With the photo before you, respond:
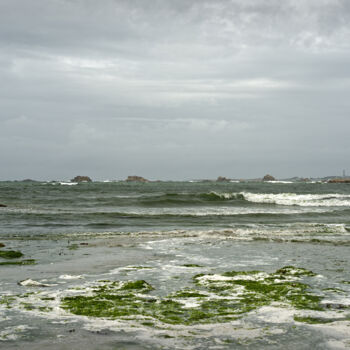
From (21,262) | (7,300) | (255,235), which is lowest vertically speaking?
(255,235)

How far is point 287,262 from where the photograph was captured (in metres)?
10.8

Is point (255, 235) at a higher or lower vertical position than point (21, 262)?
lower

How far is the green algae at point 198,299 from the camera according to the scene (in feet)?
19.9

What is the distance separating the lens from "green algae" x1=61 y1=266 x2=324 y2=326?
6.05 m

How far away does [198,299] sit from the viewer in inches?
271

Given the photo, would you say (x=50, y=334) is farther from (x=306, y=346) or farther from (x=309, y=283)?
(x=309, y=283)

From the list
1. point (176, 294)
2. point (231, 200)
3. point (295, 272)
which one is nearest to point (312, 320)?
point (176, 294)

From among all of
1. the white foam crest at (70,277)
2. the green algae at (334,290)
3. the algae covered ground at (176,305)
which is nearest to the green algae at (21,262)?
the algae covered ground at (176,305)

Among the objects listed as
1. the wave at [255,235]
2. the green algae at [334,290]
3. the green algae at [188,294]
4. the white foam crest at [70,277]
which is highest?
the green algae at [188,294]

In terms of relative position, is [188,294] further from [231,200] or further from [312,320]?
[231,200]

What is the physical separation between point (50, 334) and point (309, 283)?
496 cm

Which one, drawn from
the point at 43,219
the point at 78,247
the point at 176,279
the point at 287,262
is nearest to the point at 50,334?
the point at 176,279

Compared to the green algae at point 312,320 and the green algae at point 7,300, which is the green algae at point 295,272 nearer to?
the green algae at point 312,320

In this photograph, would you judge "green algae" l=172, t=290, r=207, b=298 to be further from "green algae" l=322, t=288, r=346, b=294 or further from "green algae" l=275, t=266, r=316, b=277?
"green algae" l=275, t=266, r=316, b=277
